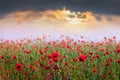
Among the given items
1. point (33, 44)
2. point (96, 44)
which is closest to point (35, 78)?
point (96, 44)

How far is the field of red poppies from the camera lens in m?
7.71

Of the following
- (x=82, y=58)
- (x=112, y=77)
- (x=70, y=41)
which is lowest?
(x=112, y=77)

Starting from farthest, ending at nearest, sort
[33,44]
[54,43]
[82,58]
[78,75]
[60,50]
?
[33,44] < [54,43] < [60,50] < [78,75] < [82,58]

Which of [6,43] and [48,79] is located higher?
[6,43]

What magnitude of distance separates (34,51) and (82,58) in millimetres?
6947

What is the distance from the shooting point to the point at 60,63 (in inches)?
378

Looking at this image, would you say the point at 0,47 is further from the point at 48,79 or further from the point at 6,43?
the point at 48,79

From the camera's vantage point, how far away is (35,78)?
845 cm

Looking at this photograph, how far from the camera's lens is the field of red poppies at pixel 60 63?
771 cm

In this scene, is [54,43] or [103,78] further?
[54,43]

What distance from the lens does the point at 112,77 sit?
814cm

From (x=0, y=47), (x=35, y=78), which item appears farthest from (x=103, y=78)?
(x=0, y=47)

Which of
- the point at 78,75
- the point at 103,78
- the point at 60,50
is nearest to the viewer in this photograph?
the point at 103,78

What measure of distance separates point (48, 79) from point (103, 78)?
1487mm
